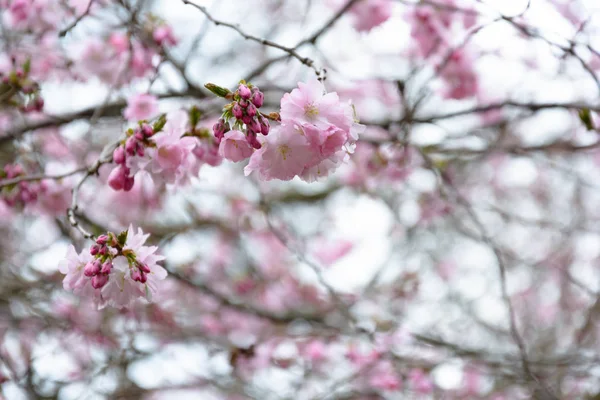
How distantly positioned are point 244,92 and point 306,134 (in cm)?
18

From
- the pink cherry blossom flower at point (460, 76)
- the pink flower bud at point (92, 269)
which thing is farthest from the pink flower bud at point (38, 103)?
the pink cherry blossom flower at point (460, 76)

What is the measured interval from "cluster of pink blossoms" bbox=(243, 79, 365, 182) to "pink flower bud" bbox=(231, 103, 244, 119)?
10cm

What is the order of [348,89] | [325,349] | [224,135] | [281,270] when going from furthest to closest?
[281,270]
[348,89]
[325,349]
[224,135]

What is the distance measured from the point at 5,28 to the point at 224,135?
2.24m

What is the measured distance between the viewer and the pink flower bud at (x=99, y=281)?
1515 millimetres

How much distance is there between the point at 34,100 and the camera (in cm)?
246

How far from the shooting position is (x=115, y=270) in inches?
61.4

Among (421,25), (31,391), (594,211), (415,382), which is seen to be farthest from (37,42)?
(594,211)

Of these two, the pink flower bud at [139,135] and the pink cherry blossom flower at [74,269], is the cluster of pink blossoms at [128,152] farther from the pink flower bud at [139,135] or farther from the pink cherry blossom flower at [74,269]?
the pink cherry blossom flower at [74,269]

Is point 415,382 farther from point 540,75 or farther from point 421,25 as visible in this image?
point 540,75

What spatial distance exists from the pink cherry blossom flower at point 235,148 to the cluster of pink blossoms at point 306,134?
24 mm

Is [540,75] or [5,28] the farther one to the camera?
[540,75]

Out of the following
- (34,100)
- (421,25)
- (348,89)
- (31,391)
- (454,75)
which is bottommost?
(31,391)

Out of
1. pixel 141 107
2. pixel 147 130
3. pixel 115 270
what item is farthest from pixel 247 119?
pixel 141 107
